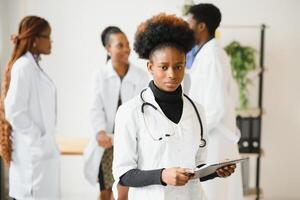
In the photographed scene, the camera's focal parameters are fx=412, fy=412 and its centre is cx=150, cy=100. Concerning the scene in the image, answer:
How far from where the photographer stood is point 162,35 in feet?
4.20

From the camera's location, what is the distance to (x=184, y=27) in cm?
131

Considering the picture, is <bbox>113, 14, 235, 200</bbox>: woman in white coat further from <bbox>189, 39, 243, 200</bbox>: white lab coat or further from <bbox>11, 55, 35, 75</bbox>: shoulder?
<bbox>11, 55, 35, 75</bbox>: shoulder

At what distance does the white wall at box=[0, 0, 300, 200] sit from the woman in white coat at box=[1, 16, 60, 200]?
1154 millimetres

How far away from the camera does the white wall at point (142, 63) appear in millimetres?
3369

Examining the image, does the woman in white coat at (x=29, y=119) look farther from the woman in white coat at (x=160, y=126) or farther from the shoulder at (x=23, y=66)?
the woman in white coat at (x=160, y=126)

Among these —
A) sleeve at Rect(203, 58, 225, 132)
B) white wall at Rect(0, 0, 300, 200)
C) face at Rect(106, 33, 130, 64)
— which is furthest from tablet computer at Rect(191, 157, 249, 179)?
white wall at Rect(0, 0, 300, 200)

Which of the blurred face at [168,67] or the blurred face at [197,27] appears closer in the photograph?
the blurred face at [168,67]

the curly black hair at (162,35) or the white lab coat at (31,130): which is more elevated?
the curly black hair at (162,35)

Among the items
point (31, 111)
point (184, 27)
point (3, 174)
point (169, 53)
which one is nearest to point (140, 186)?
point (169, 53)

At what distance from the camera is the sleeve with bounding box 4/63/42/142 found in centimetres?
213

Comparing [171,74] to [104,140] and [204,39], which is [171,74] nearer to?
[204,39]

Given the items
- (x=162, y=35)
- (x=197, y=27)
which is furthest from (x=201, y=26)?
(x=162, y=35)

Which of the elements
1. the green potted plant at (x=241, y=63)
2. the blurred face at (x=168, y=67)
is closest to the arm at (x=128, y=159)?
the blurred face at (x=168, y=67)

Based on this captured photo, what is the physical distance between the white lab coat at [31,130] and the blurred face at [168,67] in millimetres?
1094
